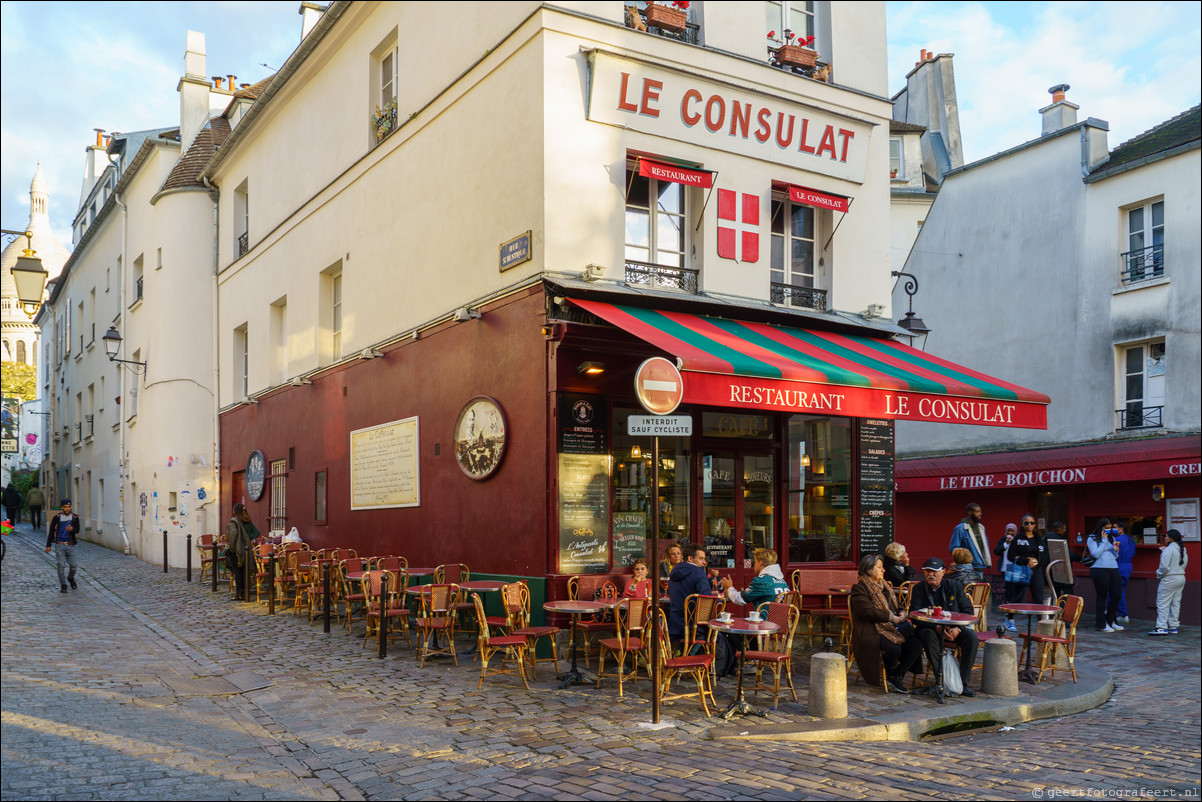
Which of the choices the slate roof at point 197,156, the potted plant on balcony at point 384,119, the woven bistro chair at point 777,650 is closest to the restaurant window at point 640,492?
the woven bistro chair at point 777,650

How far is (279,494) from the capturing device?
60.4 feet

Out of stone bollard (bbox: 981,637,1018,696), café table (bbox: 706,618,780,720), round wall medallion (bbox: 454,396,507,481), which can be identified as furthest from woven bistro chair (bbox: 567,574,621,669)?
stone bollard (bbox: 981,637,1018,696)

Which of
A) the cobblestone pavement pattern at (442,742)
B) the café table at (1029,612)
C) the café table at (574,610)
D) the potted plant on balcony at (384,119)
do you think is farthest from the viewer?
the potted plant on balcony at (384,119)

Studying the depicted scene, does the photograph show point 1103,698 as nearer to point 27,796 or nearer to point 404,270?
point 27,796

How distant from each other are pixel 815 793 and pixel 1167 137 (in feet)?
55.6

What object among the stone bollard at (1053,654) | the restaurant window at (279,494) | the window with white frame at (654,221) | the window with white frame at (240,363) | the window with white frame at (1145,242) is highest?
the window with white frame at (1145,242)

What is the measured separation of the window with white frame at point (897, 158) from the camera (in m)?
26.3

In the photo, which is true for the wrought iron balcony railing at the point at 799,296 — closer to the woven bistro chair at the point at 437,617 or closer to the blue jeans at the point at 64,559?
the woven bistro chair at the point at 437,617

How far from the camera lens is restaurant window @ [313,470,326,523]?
53.2 ft

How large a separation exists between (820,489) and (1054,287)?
9.51m

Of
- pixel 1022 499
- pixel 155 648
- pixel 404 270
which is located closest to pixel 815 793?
pixel 155 648

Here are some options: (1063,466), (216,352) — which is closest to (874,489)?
(1063,466)

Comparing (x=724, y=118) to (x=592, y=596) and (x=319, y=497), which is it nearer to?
(x=592, y=596)

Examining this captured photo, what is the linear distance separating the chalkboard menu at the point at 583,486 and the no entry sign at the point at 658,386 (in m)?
2.96
